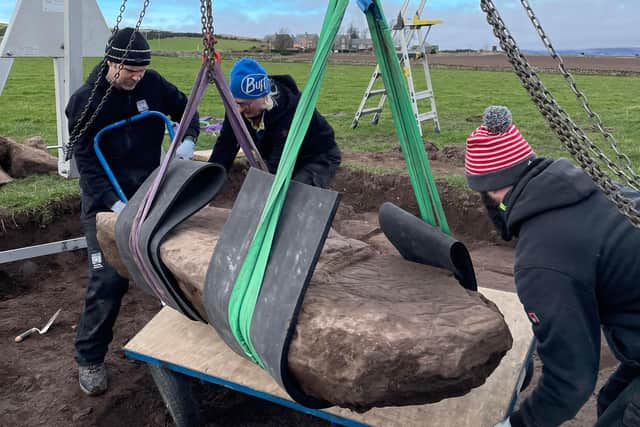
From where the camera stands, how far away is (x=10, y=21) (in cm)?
418

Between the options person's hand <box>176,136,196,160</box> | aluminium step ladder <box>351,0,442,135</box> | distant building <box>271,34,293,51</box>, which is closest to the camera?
person's hand <box>176,136,196,160</box>

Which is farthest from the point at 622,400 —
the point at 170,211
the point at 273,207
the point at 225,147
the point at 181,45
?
the point at 181,45

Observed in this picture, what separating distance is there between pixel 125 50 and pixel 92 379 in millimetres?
1828

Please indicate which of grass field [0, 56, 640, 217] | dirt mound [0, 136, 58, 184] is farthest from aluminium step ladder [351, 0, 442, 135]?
dirt mound [0, 136, 58, 184]

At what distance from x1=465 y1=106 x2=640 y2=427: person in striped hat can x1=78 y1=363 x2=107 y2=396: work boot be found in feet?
7.89

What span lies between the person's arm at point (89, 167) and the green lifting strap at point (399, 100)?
1838 mm

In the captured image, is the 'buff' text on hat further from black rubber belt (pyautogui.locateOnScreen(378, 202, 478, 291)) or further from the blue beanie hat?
black rubber belt (pyautogui.locateOnScreen(378, 202, 478, 291))

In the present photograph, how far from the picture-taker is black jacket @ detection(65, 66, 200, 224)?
10.4 feet

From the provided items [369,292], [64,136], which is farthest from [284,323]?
[64,136]

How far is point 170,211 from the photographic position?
87.4 inches

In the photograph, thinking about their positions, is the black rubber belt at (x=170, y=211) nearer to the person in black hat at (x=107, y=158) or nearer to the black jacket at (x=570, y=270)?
the person in black hat at (x=107, y=158)

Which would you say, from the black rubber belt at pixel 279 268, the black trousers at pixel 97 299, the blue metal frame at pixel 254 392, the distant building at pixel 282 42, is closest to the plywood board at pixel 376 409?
the blue metal frame at pixel 254 392

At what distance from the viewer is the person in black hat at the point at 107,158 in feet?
10.2

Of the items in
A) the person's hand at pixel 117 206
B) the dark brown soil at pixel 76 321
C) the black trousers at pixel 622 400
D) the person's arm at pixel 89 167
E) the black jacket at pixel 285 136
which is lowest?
the dark brown soil at pixel 76 321
